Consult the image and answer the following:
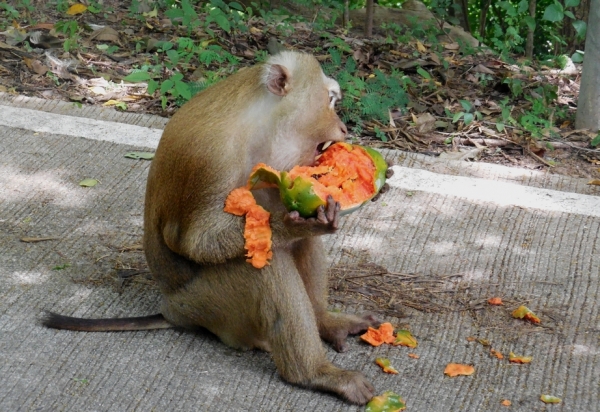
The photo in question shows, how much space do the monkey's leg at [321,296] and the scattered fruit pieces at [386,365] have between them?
8.6 inches

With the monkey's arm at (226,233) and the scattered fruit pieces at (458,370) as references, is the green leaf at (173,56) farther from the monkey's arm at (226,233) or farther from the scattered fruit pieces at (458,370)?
the scattered fruit pieces at (458,370)

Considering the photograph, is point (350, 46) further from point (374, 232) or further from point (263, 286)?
point (263, 286)

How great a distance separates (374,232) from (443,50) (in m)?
3.69

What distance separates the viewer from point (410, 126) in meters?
6.79

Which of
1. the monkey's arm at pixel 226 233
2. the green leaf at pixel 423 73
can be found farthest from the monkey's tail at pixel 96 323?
the green leaf at pixel 423 73

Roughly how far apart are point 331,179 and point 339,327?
0.81m

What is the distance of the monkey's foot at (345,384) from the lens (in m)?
3.74

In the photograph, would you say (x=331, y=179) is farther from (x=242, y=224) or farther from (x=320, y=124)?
(x=242, y=224)

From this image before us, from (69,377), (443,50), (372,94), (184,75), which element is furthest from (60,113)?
(443,50)

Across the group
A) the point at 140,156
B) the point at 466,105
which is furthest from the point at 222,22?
the point at 466,105

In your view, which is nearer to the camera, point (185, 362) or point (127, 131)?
point (185, 362)

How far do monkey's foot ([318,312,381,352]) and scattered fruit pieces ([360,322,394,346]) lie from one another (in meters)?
0.04

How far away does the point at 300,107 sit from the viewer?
395 centimetres

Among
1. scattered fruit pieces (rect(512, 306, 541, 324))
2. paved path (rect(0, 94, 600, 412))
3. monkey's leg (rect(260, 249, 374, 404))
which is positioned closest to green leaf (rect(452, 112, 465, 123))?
paved path (rect(0, 94, 600, 412))
